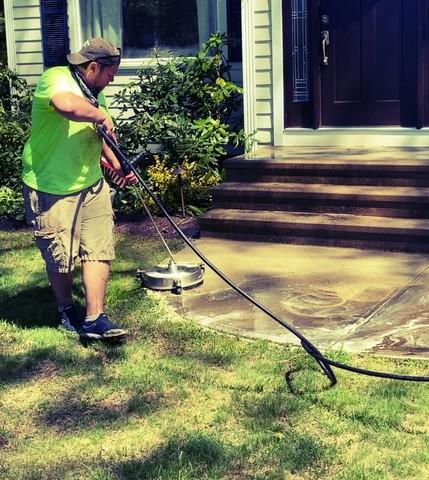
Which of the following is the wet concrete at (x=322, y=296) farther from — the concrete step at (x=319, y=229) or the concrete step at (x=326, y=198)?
the concrete step at (x=326, y=198)

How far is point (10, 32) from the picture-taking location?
966cm

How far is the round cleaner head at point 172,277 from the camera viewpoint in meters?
5.14

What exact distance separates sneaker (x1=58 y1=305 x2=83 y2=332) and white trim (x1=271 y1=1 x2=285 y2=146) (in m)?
4.10

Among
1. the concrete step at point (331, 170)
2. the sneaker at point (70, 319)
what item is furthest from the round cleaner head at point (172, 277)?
the concrete step at point (331, 170)

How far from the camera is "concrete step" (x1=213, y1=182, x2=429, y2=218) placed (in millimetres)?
6109

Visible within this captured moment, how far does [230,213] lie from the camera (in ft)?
21.8

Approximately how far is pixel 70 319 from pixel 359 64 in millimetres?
4550

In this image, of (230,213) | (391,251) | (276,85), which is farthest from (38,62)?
(391,251)

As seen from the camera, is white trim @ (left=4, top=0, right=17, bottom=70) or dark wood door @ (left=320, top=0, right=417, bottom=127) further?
white trim @ (left=4, top=0, right=17, bottom=70)

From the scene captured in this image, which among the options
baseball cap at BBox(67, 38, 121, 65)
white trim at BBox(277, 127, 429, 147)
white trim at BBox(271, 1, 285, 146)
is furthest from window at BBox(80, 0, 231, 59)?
baseball cap at BBox(67, 38, 121, 65)

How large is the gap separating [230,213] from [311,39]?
2.35m

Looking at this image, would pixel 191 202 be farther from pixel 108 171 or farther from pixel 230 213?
pixel 108 171

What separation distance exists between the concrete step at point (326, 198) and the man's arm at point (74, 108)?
2837 mm

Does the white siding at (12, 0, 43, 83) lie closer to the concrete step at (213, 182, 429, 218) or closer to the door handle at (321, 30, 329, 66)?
the door handle at (321, 30, 329, 66)
